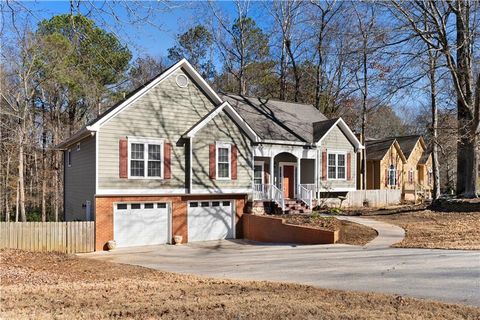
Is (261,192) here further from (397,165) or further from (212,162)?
(397,165)

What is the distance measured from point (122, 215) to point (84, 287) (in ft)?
32.7

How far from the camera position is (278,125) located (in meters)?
24.7

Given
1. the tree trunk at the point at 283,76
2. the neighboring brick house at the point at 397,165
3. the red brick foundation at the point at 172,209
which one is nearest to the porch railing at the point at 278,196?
the red brick foundation at the point at 172,209

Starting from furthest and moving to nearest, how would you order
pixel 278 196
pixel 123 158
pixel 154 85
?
pixel 278 196, pixel 154 85, pixel 123 158

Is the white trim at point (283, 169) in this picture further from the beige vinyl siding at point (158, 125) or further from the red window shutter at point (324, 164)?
the beige vinyl siding at point (158, 125)

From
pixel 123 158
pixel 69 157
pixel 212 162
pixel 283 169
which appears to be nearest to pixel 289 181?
pixel 283 169

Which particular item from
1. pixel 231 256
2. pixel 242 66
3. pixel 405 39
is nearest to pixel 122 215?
pixel 231 256

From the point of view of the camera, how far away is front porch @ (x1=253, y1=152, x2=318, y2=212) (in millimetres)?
22047

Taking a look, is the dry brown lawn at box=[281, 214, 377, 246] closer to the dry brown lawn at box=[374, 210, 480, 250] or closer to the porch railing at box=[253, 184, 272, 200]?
the dry brown lawn at box=[374, 210, 480, 250]

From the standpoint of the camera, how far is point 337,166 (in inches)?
1023

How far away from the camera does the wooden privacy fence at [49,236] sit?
1562 cm

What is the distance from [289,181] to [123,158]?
37.3 feet

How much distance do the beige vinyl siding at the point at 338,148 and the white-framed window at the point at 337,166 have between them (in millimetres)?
258

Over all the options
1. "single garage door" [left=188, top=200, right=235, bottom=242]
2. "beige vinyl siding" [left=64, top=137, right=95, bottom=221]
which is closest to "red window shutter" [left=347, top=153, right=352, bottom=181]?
"single garage door" [left=188, top=200, right=235, bottom=242]
